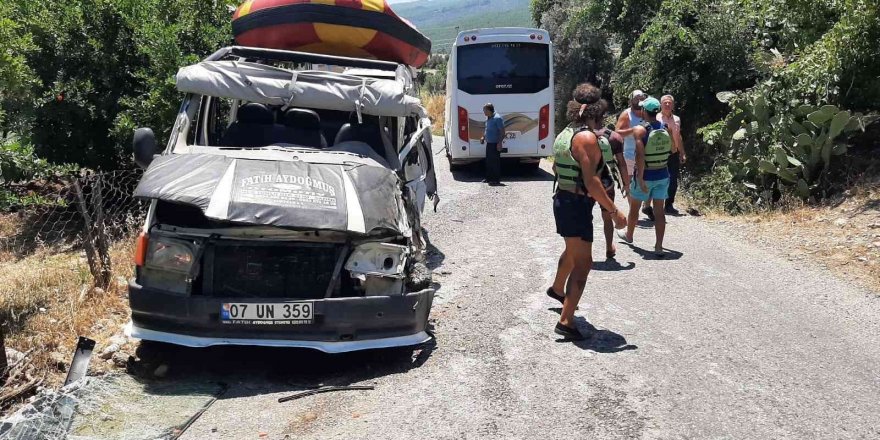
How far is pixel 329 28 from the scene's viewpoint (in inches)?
357

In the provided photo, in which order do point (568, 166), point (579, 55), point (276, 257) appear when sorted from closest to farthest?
point (276, 257) < point (568, 166) < point (579, 55)

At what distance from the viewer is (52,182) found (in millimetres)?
14086

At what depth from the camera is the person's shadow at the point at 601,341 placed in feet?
19.8

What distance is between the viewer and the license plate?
5.60 meters

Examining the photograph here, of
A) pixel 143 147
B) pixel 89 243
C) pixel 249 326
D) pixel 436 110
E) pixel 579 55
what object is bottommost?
pixel 249 326

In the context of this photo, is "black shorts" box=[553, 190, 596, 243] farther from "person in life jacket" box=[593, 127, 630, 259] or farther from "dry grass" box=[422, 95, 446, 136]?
"dry grass" box=[422, 95, 446, 136]

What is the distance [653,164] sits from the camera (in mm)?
9000

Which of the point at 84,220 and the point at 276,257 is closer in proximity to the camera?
the point at 276,257

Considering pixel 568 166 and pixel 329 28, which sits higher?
pixel 329 28

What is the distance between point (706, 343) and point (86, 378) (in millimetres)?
4406

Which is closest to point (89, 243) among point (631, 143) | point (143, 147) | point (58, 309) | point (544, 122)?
point (58, 309)

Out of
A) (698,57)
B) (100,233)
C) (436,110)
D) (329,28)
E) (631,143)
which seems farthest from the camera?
(436,110)

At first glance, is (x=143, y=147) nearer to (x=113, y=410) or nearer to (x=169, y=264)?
(x=169, y=264)

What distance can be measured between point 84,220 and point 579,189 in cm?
436
